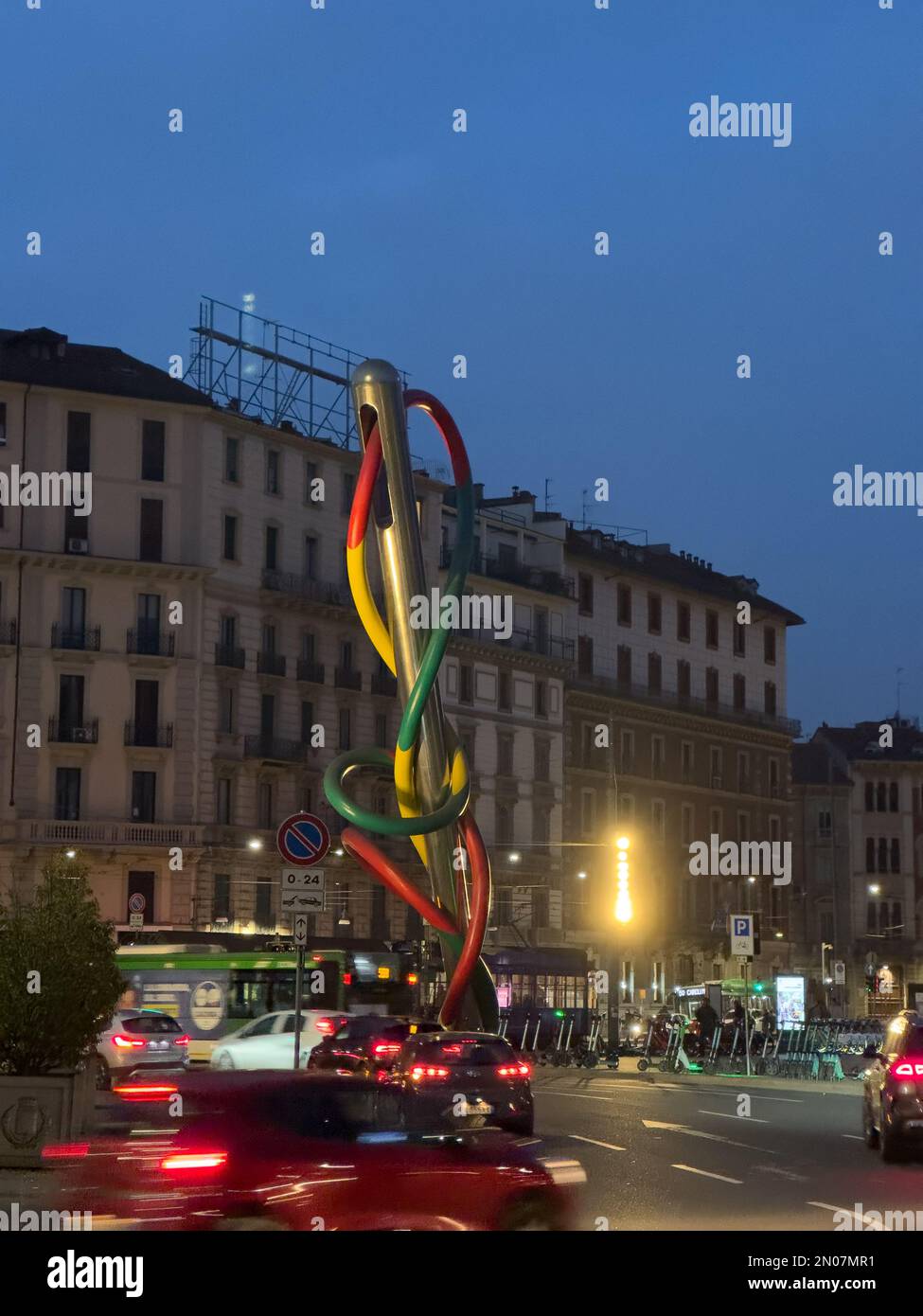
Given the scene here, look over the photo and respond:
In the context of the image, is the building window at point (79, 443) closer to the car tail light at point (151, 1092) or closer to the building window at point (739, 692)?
the building window at point (739, 692)

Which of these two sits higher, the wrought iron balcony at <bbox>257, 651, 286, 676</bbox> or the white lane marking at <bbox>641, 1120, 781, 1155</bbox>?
the wrought iron balcony at <bbox>257, 651, 286, 676</bbox>

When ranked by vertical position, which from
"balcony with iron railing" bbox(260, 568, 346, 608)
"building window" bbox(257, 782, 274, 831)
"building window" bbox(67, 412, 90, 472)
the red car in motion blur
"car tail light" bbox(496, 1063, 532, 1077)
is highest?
"building window" bbox(67, 412, 90, 472)

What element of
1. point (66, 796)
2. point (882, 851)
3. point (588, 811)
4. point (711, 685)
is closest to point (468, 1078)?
point (66, 796)

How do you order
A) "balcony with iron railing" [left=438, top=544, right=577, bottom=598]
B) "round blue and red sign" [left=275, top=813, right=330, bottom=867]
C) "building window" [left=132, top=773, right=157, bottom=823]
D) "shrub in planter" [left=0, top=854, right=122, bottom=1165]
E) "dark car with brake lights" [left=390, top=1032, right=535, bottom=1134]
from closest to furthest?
"shrub in planter" [left=0, top=854, right=122, bottom=1165], "dark car with brake lights" [left=390, top=1032, right=535, bottom=1134], "round blue and red sign" [left=275, top=813, right=330, bottom=867], "building window" [left=132, top=773, right=157, bottom=823], "balcony with iron railing" [left=438, top=544, right=577, bottom=598]

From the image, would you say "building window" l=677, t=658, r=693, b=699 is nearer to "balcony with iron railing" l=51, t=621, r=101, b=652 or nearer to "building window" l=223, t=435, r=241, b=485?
"building window" l=223, t=435, r=241, b=485

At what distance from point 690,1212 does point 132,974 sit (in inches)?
1425

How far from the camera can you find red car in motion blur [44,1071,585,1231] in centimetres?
1076

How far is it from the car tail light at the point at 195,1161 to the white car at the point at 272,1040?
24734 mm

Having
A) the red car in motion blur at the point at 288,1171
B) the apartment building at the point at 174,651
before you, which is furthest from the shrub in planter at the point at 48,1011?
the apartment building at the point at 174,651

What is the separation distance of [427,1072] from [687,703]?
73.2 m

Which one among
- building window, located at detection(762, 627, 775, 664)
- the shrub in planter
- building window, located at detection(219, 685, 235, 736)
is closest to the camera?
the shrub in planter

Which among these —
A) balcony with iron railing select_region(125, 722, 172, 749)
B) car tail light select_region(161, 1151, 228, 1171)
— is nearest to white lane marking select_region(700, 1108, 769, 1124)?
car tail light select_region(161, 1151, 228, 1171)

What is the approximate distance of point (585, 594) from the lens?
294ft

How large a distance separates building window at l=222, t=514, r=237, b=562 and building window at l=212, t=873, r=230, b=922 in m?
11.5
